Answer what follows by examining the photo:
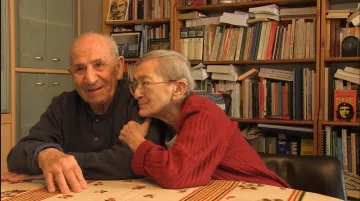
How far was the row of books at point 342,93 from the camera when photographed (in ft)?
9.68

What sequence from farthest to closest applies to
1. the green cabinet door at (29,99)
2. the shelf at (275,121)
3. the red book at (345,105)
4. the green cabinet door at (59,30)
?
1. the green cabinet door at (59,30)
2. the green cabinet door at (29,99)
3. the shelf at (275,121)
4. the red book at (345,105)

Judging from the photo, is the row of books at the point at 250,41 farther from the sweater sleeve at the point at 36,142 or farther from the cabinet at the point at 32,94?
the sweater sleeve at the point at 36,142

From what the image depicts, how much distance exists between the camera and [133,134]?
1.30m

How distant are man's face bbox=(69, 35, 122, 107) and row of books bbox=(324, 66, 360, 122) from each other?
1.94 metres

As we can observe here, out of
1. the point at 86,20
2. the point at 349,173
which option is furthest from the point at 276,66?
the point at 86,20

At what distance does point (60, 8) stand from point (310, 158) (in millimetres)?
3025

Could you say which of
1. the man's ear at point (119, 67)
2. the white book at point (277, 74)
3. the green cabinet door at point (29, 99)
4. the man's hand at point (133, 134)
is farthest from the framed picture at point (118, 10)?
the man's hand at point (133, 134)

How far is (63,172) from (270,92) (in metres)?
2.37

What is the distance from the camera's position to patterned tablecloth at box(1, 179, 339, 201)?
1.05 metres

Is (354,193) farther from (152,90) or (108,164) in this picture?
(108,164)

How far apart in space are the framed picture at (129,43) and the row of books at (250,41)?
1.43 feet

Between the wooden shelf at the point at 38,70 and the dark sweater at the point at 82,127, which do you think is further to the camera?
the wooden shelf at the point at 38,70

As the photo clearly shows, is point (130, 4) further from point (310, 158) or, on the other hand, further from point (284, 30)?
point (310, 158)

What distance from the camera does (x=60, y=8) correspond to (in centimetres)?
387
